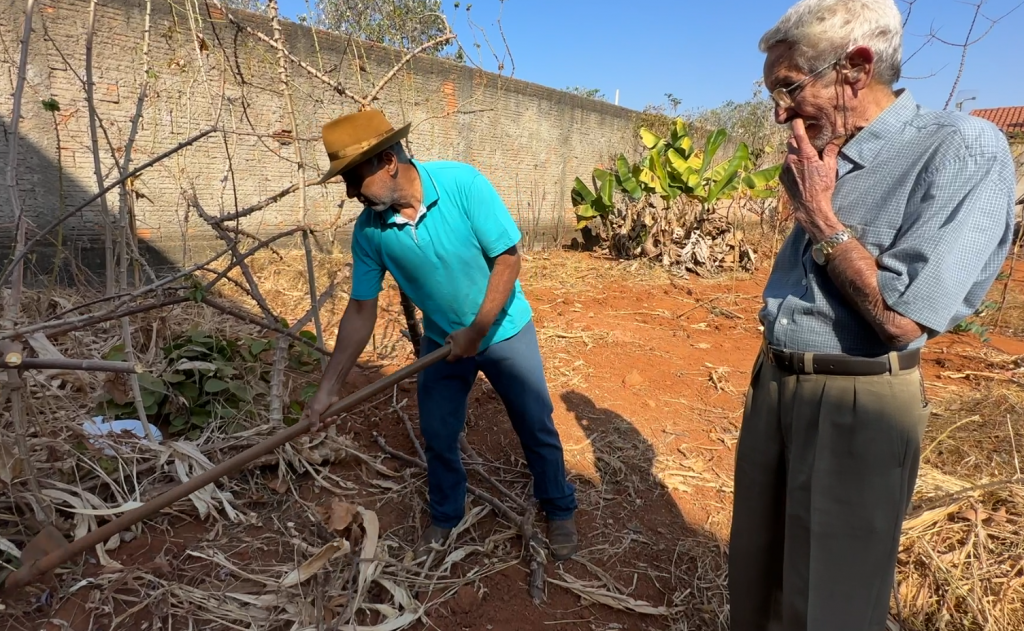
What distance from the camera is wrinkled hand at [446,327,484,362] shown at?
2.05 meters

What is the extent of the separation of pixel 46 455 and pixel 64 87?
4.16 meters

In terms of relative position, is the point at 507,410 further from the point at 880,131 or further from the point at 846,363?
the point at 880,131

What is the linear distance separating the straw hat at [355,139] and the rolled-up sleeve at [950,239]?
1.57 m

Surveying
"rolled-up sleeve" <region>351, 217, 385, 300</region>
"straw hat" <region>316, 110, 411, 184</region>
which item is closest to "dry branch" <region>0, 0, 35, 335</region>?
"straw hat" <region>316, 110, 411, 184</region>

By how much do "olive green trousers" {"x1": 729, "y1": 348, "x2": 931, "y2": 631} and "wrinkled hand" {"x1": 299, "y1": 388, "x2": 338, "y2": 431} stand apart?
4.89 ft

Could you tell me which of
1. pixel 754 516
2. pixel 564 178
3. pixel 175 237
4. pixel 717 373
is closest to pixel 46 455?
pixel 754 516

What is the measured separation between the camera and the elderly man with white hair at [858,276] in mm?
1193

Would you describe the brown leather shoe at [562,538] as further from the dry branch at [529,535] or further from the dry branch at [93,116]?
the dry branch at [93,116]

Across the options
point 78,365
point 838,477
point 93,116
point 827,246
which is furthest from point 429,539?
point 93,116

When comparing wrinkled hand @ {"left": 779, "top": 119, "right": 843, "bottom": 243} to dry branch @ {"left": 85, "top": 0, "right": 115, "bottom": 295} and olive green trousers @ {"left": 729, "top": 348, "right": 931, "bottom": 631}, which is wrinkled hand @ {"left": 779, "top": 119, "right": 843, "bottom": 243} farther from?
dry branch @ {"left": 85, "top": 0, "right": 115, "bottom": 295}

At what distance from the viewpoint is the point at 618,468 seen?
321 centimetres

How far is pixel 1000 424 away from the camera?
3486 millimetres

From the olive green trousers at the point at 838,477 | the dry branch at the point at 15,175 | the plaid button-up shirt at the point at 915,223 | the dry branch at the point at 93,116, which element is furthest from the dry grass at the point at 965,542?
the dry branch at the point at 93,116

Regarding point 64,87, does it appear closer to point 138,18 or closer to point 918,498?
point 138,18
